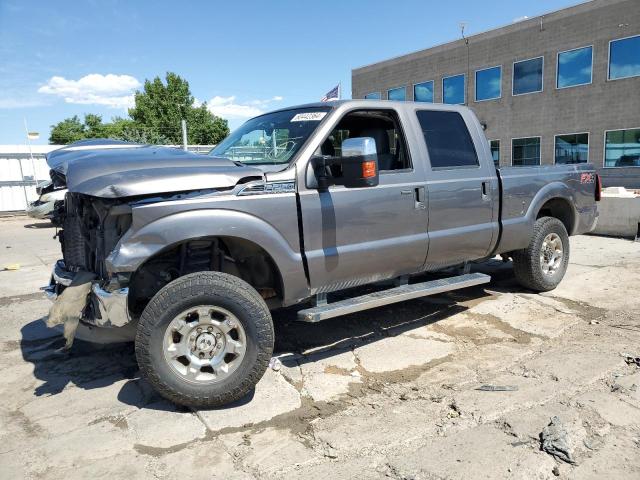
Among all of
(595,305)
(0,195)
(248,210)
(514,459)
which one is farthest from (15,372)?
(0,195)

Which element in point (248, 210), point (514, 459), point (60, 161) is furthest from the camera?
point (60, 161)

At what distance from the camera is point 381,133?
4.71 meters

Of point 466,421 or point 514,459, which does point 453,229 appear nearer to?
point 466,421

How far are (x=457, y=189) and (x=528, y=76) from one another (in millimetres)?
21105

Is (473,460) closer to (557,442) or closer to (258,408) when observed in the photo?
(557,442)

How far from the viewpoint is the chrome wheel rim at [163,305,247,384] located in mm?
3281

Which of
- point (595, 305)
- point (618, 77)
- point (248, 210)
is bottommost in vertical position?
point (595, 305)

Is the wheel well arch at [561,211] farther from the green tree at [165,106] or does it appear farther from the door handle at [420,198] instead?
the green tree at [165,106]

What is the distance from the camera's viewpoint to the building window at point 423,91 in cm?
2717

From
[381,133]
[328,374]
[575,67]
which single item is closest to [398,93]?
[575,67]

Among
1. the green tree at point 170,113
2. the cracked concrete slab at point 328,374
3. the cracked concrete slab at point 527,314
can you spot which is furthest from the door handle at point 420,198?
the green tree at point 170,113

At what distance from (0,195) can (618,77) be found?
83.7 feet

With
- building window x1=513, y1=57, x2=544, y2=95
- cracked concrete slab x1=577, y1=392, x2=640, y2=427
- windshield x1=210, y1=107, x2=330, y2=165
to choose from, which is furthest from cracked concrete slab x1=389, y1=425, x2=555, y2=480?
building window x1=513, y1=57, x2=544, y2=95

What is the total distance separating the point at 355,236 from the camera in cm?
404
